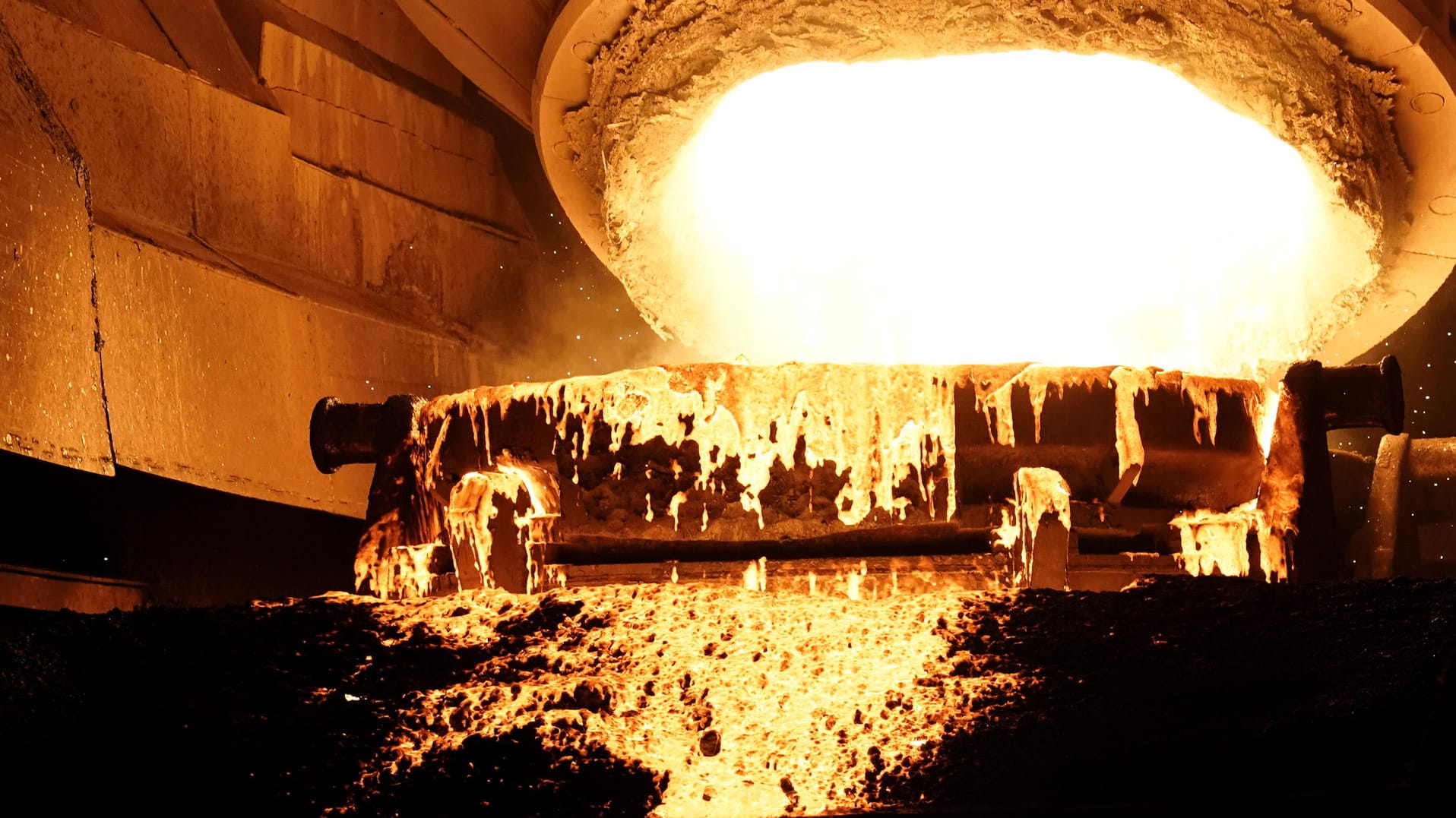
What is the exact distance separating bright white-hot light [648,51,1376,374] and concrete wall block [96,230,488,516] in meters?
1.32

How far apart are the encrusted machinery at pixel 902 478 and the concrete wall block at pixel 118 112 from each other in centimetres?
189

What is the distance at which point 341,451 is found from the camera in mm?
3979

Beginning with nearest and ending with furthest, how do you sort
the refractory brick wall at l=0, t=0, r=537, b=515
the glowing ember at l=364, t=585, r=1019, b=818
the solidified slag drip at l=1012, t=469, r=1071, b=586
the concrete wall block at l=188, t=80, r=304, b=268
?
the glowing ember at l=364, t=585, r=1019, b=818
the solidified slag drip at l=1012, t=469, r=1071, b=586
the refractory brick wall at l=0, t=0, r=537, b=515
the concrete wall block at l=188, t=80, r=304, b=268

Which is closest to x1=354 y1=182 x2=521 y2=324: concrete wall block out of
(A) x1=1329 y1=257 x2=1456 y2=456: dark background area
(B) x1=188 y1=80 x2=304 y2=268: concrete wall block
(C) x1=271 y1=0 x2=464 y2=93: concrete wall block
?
(B) x1=188 y1=80 x2=304 y2=268: concrete wall block

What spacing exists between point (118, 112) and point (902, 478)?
2997 millimetres

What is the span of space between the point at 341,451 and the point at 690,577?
1151 mm

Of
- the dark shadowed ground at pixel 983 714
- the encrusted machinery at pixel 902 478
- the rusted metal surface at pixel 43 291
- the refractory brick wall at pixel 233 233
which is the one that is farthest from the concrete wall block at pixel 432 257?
the dark shadowed ground at pixel 983 714

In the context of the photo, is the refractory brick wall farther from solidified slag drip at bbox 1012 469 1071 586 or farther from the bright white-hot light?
solidified slag drip at bbox 1012 469 1071 586

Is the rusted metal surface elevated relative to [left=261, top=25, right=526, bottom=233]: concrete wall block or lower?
lower

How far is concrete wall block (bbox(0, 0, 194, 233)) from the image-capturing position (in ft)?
14.4

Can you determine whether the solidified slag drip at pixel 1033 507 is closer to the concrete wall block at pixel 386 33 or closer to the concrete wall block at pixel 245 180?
the concrete wall block at pixel 245 180

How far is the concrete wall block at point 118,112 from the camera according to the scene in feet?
14.4

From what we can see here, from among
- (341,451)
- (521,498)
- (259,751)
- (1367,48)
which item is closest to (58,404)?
(341,451)

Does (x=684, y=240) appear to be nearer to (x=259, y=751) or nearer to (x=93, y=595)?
(x=93, y=595)
